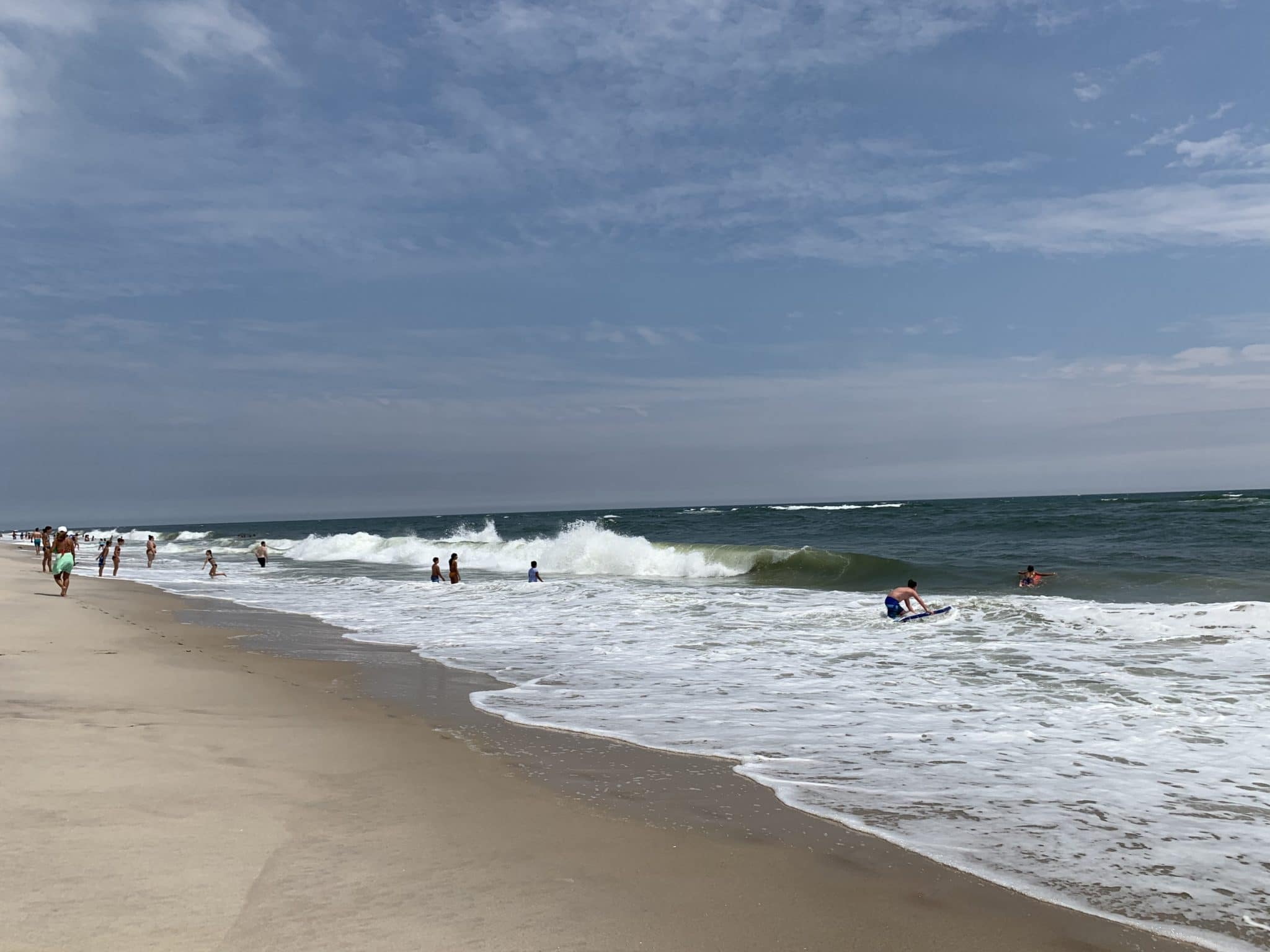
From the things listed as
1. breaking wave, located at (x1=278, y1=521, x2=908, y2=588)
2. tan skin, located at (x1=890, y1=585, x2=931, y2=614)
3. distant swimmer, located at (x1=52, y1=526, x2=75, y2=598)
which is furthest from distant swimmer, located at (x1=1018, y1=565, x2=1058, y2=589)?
distant swimmer, located at (x1=52, y1=526, x2=75, y2=598)

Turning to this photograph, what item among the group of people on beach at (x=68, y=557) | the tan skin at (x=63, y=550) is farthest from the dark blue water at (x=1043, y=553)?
the tan skin at (x=63, y=550)

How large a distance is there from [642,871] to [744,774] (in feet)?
6.26

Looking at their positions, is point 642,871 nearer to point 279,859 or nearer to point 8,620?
point 279,859

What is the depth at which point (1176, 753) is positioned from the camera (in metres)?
6.28

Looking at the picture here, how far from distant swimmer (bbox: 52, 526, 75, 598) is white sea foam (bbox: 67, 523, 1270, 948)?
6633 millimetres

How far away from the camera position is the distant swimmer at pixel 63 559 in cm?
2012

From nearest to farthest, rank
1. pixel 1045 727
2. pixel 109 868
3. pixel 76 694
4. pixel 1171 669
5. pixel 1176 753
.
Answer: pixel 109 868 → pixel 1176 753 → pixel 1045 727 → pixel 76 694 → pixel 1171 669

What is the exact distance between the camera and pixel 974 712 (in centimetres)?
770

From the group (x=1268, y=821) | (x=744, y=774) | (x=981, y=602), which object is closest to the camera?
(x=1268, y=821)

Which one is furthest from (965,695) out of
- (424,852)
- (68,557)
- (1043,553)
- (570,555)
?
(570,555)

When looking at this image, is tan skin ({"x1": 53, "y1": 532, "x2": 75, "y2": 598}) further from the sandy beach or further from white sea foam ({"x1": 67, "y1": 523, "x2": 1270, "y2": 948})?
the sandy beach

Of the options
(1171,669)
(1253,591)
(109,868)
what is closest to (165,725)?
(109,868)

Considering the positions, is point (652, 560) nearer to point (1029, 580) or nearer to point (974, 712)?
point (1029, 580)

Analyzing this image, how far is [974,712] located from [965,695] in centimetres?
85
